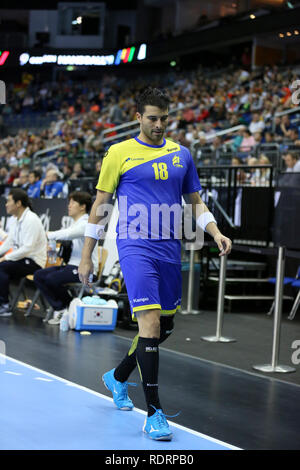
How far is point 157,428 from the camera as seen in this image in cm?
377

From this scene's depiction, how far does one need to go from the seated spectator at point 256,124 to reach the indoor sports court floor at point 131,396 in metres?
9.10

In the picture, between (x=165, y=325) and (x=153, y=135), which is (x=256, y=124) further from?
(x=165, y=325)

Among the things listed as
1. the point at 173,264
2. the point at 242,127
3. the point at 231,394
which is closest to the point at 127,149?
the point at 173,264

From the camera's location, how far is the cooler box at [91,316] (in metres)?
7.77

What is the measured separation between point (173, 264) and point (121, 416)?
1.05 meters

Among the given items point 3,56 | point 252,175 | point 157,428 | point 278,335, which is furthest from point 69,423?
point 3,56

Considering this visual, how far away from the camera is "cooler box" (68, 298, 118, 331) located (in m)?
7.77

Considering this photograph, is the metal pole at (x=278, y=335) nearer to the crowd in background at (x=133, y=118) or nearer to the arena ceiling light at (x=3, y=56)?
the crowd in background at (x=133, y=118)

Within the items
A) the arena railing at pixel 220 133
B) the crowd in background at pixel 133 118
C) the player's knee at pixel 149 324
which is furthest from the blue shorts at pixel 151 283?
the arena railing at pixel 220 133

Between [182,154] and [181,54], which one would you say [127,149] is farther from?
[181,54]

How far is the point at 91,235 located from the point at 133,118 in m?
18.8

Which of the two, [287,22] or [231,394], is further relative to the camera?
[287,22]
